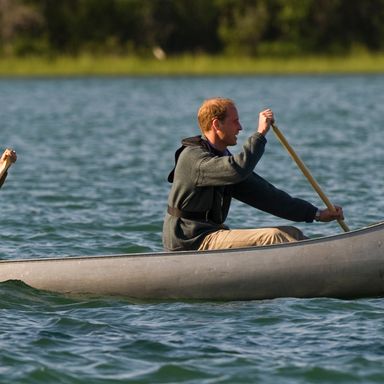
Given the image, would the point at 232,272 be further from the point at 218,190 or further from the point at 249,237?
the point at 218,190

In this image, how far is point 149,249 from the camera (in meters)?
11.6

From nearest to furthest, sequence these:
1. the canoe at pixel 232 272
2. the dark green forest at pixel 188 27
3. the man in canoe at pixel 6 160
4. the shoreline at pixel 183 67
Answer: the canoe at pixel 232 272
the man in canoe at pixel 6 160
the shoreline at pixel 183 67
the dark green forest at pixel 188 27

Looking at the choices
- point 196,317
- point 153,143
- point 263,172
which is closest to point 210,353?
point 196,317

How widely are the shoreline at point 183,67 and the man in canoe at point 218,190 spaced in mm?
41033

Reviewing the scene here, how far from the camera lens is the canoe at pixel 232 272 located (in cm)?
893

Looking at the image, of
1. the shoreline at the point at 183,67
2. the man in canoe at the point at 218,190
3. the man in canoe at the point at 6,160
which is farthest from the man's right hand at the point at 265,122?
the shoreline at the point at 183,67

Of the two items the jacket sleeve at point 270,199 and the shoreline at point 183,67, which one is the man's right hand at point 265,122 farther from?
the shoreline at point 183,67

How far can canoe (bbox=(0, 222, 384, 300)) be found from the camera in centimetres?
893

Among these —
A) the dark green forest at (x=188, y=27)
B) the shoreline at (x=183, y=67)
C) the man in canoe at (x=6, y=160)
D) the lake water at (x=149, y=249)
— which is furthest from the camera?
the dark green forest at (x=188, y=27)

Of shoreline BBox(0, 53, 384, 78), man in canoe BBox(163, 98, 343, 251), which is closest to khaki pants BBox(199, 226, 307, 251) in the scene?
man in canoe BBox(163, 98, 343, 251)

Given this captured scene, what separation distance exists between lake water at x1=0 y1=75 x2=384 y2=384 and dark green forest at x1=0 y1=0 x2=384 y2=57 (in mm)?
24845

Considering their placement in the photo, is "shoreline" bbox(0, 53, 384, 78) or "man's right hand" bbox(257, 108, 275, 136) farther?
"shoreline" bbox(0, 53, 384, 78)

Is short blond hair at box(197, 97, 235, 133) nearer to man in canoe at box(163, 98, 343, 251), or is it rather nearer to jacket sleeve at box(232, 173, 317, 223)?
man in canoe at box(163, 98, 343, 251)

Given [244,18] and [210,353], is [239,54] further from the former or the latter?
[210,353]
